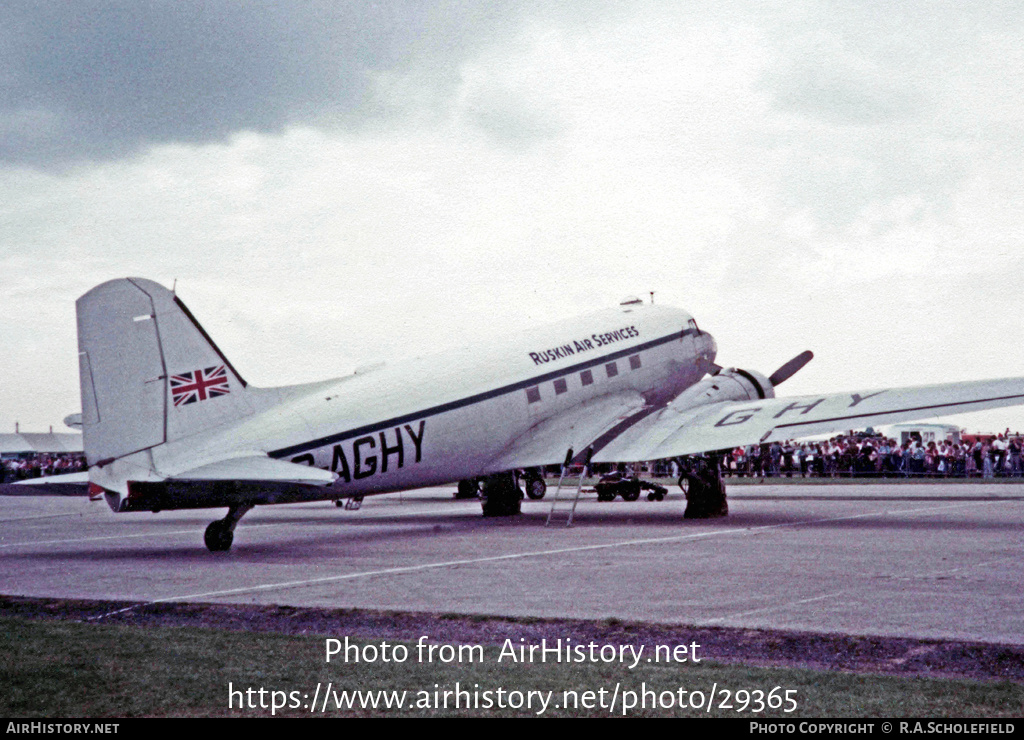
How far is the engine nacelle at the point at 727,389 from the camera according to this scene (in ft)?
87.2

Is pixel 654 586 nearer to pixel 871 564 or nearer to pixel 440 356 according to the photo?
pixel 871 564

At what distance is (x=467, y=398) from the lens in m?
23.0

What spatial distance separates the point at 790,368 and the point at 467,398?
431 inches

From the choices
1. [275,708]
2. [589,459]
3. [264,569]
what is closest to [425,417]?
[589,459]

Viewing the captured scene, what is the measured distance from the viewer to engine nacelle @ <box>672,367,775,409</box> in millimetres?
26594

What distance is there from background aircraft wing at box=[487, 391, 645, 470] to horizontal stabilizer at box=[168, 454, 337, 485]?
7706 mm

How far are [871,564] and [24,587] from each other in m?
11.1

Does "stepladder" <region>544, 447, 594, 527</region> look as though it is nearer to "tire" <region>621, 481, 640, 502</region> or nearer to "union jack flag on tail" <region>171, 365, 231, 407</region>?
"tire" <region>621, 481, 640, 502</region>

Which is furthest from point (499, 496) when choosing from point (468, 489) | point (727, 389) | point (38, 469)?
point (38, 469)
